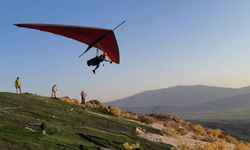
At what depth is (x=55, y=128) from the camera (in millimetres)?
21609

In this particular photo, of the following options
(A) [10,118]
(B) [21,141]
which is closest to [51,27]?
(B) [21,141]

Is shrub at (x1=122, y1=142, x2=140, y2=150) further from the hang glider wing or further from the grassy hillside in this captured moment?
the hang glider wing

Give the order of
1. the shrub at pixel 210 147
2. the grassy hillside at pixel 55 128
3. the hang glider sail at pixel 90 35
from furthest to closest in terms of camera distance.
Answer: the shrub at pixel 210 147 < the grassy hillside at pixel 55 128 < the hang glider sail at pixel 90 35

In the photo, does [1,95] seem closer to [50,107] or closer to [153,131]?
[50,107]

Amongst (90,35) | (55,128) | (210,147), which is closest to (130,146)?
(55,128)

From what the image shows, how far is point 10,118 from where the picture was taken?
849 inches

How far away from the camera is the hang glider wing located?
50.0ft

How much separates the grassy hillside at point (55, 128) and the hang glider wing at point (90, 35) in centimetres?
456

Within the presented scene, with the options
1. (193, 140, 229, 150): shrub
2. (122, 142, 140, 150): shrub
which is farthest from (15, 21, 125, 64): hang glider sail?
(193, 140, 229, 150): shrub

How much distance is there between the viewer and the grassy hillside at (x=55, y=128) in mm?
18828

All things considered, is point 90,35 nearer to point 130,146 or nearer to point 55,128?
point 55,128

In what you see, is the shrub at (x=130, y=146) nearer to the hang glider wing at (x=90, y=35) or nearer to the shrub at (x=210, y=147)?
the hang glider wing at (x=90, y=35)

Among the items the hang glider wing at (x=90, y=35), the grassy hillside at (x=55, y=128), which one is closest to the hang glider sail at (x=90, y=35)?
the hang glider wing at (x=90, y=35)

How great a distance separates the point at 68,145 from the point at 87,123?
265 inches
